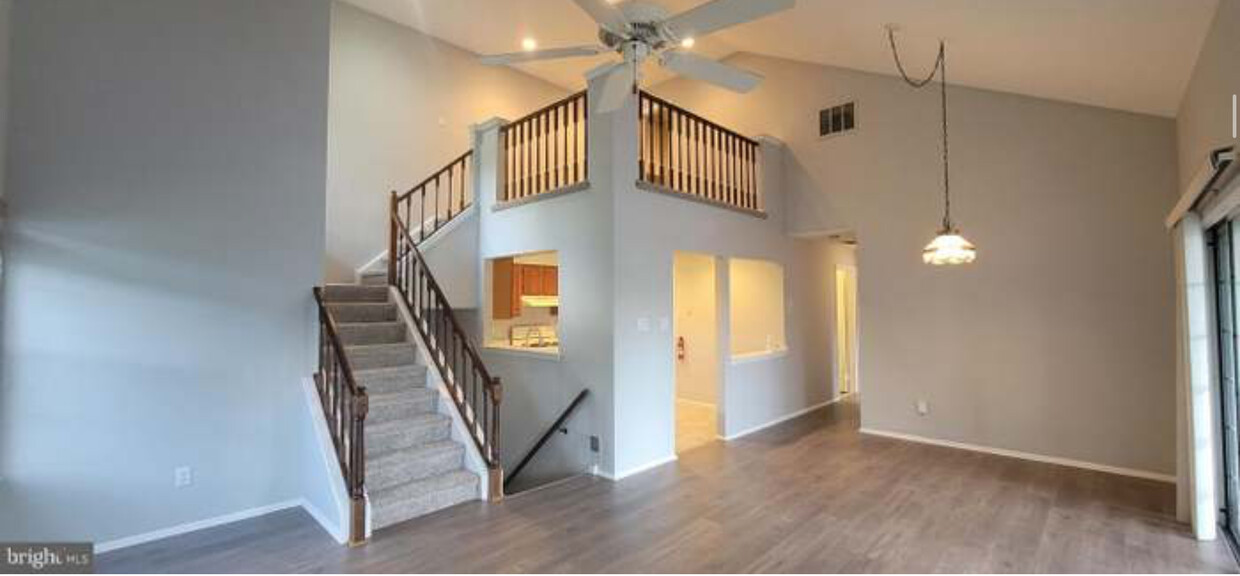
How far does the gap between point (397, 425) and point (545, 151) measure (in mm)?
3009

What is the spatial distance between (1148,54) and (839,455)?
152 inches

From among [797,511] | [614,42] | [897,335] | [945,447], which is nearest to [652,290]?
[797,511]

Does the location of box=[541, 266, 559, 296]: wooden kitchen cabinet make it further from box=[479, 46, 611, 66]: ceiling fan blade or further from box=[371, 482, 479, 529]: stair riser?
box=[479, 46, 611, 66]: ceiling fan blade

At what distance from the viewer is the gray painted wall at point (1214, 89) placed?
250cm

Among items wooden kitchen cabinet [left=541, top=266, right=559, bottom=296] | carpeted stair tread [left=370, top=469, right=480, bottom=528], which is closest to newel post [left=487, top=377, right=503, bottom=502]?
carpeted stair tread [left=370, top=469, right=480, bottom=528]

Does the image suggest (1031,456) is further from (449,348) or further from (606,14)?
(449,348)

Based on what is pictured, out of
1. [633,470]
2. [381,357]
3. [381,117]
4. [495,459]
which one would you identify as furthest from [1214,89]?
[381,117]

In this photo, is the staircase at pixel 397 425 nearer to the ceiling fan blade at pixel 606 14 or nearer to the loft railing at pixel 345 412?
the loft railing at pixel 345 412

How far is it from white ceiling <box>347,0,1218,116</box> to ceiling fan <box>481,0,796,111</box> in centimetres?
173

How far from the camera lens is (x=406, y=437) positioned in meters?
4.16

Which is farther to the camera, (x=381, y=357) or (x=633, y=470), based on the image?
(x=633, y=470)

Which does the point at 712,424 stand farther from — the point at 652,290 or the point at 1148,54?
the point at 1148,54

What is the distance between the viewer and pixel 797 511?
→ 3.86 m

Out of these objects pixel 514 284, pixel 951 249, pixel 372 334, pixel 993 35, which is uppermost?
pixel 993 35
